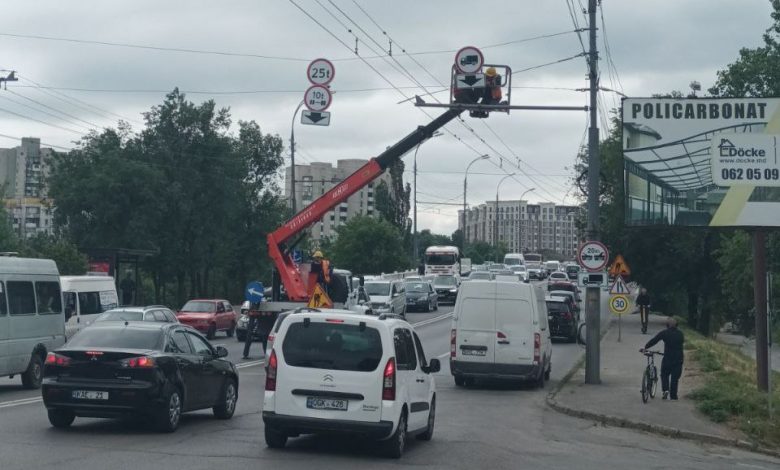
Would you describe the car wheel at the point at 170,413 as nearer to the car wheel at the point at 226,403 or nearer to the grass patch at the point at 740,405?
the car wheel at the point at 226,403

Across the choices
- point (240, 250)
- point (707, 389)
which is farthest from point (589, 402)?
point (240, 250)

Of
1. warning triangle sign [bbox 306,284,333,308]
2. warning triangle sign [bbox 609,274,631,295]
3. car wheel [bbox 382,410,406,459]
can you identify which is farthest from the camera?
warning triangle sign [bbox 609,274,631,295]

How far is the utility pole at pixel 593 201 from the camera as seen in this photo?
81.1ft

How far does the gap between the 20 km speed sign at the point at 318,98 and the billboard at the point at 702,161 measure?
674 centimetres

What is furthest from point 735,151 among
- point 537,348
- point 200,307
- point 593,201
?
point 200,307

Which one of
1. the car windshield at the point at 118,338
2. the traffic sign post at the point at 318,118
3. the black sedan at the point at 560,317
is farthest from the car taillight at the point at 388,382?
the black sedan at the point at 560,317

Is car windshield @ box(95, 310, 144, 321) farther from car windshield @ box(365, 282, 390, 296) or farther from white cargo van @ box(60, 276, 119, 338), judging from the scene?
car windshield @ box(365, 282, 390, 296)

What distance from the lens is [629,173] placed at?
24797 mm

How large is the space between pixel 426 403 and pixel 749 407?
714 cm

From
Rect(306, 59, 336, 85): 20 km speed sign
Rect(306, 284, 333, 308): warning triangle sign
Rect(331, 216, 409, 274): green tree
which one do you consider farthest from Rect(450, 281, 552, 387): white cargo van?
Rect(331, 216, 409, 274): green tree

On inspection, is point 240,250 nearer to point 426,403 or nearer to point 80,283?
point 80,283

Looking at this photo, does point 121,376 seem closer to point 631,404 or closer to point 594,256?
point 631,404

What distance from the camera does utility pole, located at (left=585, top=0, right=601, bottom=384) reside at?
24734 mm

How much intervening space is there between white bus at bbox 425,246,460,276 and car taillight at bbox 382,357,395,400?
2559 inches
